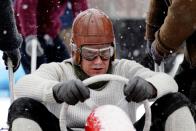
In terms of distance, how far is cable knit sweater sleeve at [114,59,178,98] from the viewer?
3.01 metres

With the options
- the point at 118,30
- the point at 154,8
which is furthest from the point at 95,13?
the point at 118,30

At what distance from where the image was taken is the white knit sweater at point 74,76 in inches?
118

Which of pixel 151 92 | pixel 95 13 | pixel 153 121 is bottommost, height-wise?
pixel 153 121

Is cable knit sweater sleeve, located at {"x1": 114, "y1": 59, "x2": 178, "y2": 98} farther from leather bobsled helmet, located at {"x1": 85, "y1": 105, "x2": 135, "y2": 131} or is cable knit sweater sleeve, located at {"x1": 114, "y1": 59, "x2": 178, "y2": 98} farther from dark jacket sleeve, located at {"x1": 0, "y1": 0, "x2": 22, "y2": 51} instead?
dark jacket sleeve, located at {"x1": 0, "y1": 0, "x2": 22, "y2": 51}

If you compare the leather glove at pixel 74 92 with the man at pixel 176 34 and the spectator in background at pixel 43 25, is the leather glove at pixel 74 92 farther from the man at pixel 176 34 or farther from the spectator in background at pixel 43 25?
the spectator in background at pixel 43 25

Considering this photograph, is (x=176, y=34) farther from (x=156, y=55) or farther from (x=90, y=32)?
(x=90, y=32)

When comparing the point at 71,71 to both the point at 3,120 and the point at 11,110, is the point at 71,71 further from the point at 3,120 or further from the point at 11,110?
the point at 3,120

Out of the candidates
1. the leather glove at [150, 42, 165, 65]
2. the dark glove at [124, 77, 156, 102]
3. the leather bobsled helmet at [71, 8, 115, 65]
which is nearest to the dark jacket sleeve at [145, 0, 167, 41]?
the leather glove at [150, 42, 165, 65]

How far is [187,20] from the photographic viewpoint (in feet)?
11.4

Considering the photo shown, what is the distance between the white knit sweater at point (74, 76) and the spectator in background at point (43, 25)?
5.78ft

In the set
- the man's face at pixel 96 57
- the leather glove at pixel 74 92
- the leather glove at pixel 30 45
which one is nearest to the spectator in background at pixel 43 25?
the leather glove at pixel 30 45

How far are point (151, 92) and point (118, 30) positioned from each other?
253 inches

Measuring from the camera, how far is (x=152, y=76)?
3143mm

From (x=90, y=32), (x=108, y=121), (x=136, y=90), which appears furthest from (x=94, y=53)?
(x=108, y=121)
